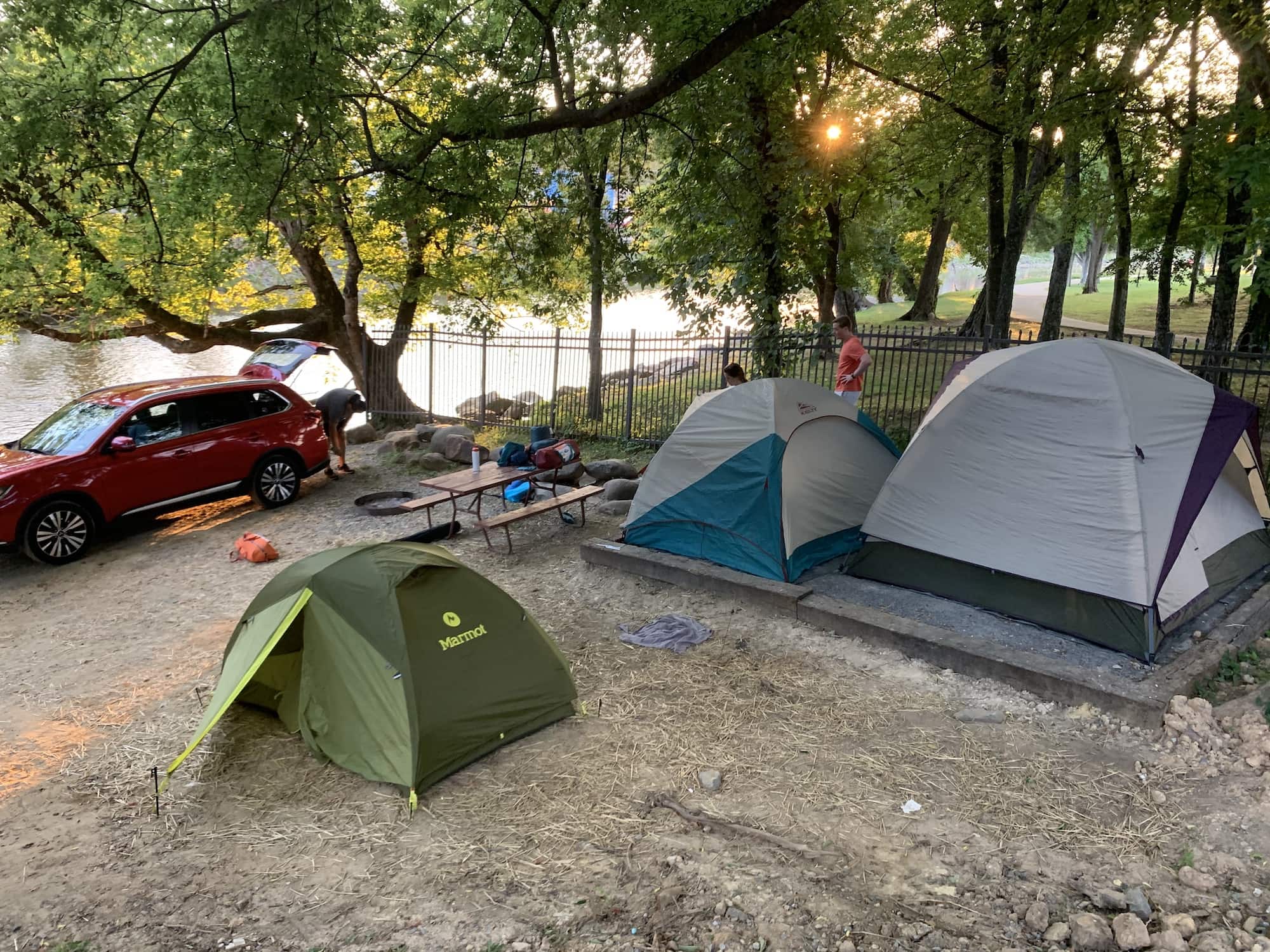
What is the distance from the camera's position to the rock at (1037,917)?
3.35 meters

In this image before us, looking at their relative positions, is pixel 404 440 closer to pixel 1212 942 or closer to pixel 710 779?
pixel 710 779

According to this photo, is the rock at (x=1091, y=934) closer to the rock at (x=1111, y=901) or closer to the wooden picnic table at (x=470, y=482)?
the rock at (x=1111, y=901)

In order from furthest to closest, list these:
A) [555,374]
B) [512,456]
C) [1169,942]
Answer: [555,374]
[512,456]
[1169,942]

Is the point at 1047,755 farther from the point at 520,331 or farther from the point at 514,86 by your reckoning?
the point at 520,331

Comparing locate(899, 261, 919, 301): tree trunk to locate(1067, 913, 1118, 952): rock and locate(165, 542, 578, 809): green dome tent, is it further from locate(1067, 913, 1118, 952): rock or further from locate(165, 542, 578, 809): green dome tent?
locate(1067, 913, 1118, 952): rock

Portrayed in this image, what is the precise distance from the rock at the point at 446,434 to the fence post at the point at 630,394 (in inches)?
98.1

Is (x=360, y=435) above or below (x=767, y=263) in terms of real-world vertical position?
below

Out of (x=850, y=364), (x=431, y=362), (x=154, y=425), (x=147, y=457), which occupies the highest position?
(x=850, y=364)

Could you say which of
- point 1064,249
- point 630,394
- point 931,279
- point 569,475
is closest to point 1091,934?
point 569,475

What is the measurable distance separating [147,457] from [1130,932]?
31.9ft

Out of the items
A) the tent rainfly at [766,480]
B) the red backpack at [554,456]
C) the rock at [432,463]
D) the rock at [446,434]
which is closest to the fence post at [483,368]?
the rock at [446,434]

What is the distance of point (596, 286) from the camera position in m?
12.2

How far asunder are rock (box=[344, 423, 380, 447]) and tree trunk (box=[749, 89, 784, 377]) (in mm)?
7245

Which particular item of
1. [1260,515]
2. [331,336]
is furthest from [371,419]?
[1260,515]
